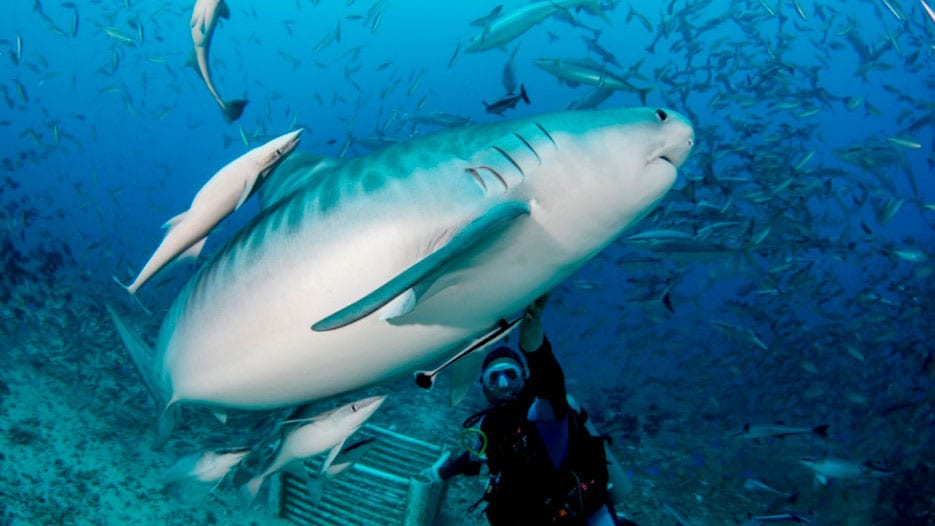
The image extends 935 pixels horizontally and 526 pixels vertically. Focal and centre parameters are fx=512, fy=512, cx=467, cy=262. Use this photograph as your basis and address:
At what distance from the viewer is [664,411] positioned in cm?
1182

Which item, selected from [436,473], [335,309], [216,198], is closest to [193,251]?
[216,198]

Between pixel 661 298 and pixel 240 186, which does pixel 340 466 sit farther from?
pixel 661 298

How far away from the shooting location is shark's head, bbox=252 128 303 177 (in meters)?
2.12

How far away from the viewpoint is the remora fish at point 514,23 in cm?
559

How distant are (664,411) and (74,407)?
11.1 metres

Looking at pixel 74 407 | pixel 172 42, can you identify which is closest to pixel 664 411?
pixel 74 407

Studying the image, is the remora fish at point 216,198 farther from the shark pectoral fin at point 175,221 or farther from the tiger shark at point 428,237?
the tiger shark at point 428,237

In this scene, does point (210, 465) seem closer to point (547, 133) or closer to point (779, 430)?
point (547, 133)

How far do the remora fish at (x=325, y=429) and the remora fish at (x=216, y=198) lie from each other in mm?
1332

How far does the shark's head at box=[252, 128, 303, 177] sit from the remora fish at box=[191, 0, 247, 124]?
3.26 feet

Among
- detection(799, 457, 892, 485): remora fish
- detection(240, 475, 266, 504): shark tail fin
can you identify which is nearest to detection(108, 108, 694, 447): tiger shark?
detection(240, 475, 266, 504): shark tail fin

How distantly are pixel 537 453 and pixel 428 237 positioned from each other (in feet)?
6.96

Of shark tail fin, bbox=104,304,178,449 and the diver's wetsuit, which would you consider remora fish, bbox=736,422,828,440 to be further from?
shark tail fin, bbox=104,304,178,449

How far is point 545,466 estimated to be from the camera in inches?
125
